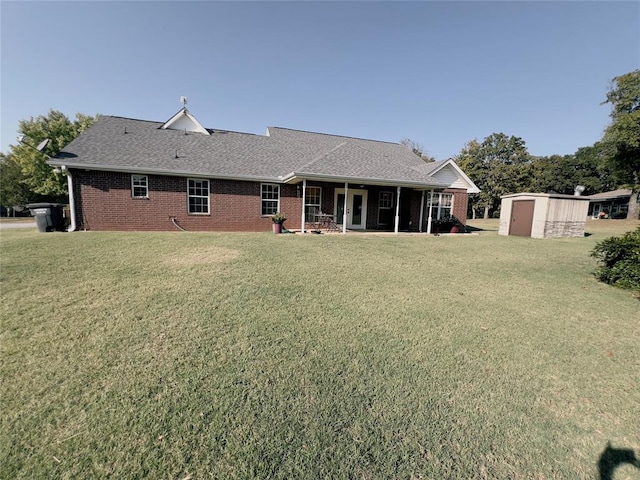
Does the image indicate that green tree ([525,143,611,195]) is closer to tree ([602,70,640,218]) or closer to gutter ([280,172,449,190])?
tree ([602,70,640,218])

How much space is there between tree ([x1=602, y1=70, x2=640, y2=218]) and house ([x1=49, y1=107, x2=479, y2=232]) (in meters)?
19.9

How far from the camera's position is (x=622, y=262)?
6.39 m

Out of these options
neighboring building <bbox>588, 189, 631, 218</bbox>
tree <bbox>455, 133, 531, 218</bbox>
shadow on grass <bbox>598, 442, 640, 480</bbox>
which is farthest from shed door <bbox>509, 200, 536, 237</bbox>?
neighboring building <bbox>588, 189, 631, 218</bbox>

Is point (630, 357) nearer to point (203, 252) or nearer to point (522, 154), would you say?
point (203, 252)

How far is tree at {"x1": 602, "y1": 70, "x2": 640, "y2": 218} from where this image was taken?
25.0m

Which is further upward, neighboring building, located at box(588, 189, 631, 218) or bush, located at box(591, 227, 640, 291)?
neighboring building, located at box(588, 189, 631, 218)

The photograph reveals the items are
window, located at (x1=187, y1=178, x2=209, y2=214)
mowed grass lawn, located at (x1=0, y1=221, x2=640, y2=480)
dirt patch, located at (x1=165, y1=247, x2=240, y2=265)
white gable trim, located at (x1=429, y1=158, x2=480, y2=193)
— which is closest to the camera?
mowed grass lawn, located at (x1=0, y1=221, x2=640, y2=480)

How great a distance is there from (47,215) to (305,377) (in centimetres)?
1406

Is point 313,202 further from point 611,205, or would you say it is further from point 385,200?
point 611,205

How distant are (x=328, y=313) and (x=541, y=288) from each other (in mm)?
4982

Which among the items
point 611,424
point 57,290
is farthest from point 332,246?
point 611,424

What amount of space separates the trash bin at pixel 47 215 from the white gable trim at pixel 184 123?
6.63m

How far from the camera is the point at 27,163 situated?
3309cm

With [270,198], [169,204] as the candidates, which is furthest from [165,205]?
[270,198]
